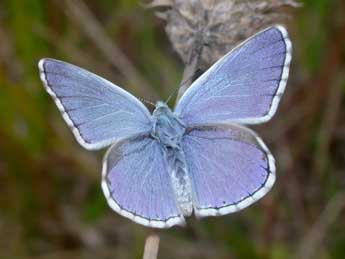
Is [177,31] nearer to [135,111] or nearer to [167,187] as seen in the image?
[135,111]

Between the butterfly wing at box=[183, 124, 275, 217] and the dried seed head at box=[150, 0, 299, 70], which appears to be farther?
the dried seed head at box=[150, 0, 299, 70]

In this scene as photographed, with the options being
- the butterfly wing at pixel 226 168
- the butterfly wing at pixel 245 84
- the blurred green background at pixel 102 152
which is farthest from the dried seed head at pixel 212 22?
the blurred green background at pixel 102 152

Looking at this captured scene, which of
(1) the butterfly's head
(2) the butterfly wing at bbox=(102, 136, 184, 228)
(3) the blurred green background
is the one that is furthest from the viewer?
(3) the blurred green background

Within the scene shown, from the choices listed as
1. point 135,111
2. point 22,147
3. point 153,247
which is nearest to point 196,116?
point 135,111

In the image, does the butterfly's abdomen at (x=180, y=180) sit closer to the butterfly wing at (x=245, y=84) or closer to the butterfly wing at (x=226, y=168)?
the butterfly wing at (x=226, y=168)

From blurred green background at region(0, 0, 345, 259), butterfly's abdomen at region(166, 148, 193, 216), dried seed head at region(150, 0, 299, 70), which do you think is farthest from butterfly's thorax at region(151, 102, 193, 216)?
blurred green background at region(0, 0, 345, 259)

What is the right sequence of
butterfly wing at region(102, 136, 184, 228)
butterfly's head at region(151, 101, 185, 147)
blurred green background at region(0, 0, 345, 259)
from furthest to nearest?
blurred green background at region(0, 0, 345, 259)
butterfly's head at region(151, 101, 185, 147)
butterfly wing at region(102, 136, 184, 228)

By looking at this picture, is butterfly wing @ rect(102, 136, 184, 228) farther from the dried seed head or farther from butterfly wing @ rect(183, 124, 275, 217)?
the dried seed head
